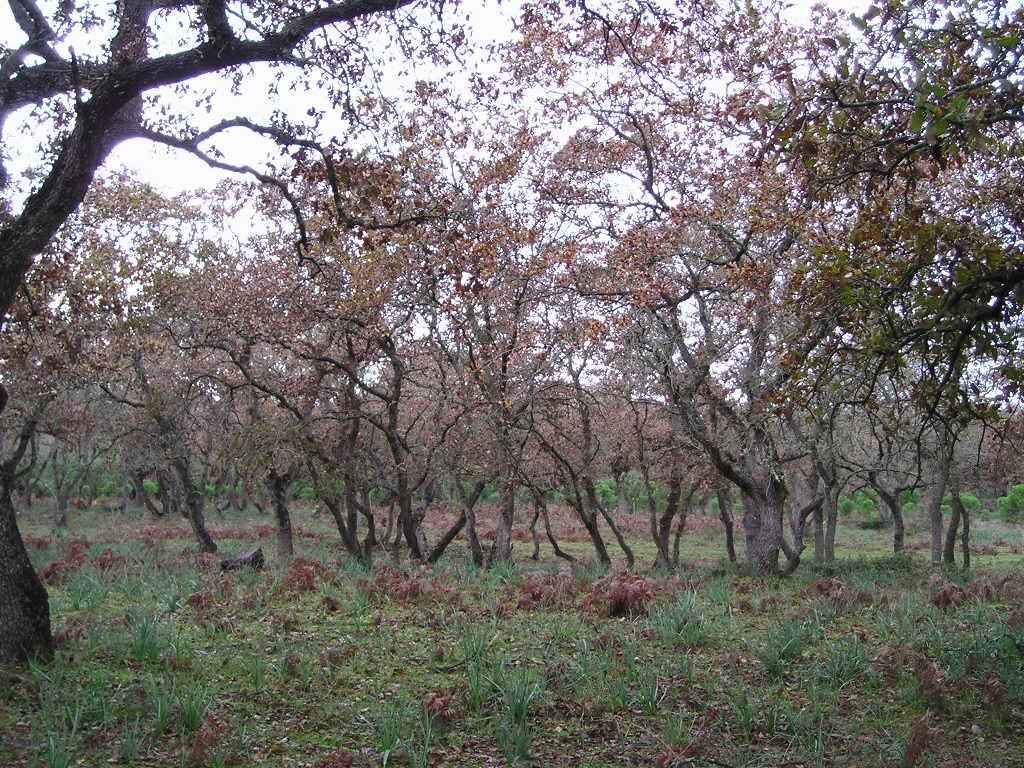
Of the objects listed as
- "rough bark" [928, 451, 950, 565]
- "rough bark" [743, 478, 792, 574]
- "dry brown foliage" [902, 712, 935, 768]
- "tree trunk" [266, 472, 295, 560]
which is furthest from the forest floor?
"tree trunk" [266, 472, 295, 560]

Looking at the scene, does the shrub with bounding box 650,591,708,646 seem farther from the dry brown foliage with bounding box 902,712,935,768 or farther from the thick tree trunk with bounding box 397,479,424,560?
the thick tree trunk with bounding box 397,479,424,560

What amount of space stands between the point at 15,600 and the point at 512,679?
346cm

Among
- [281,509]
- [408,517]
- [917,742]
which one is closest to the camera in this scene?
[917,742]

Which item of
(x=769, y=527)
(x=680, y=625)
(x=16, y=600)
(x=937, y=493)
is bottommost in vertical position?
(x=680, y=625)

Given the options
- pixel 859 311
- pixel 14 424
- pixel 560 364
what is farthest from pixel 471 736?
pixel 14 424

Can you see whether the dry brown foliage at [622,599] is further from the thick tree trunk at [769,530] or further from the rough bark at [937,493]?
the rough bark at [937,493]

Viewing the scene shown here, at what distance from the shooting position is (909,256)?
6746 mm

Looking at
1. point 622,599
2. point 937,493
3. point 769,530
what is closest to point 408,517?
point 769,530

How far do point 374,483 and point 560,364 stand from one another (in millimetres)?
5443

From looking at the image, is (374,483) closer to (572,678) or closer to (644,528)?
(572,678)

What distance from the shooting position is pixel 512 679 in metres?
5.61

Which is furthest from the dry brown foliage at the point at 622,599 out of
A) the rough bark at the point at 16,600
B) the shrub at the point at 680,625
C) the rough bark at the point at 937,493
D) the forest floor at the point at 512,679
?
the rough bark at the point at 937,493

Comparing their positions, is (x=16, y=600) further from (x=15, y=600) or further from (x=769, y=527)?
(x=769, y=527)

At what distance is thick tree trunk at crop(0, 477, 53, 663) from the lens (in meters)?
5.77
